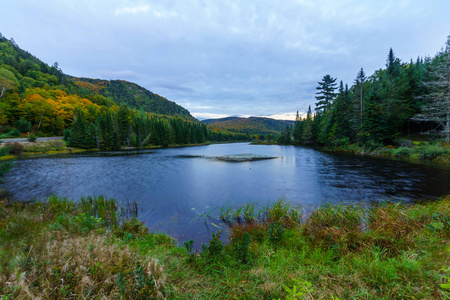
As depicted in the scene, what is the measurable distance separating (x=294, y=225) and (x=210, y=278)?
4.74m

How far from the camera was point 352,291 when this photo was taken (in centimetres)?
322

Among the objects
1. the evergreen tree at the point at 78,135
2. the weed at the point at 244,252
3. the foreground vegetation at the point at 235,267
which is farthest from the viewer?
the evergreen tree at the point at 78,135

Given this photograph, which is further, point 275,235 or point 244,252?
point 275,235

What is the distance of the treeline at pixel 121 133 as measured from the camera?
55.5 metres

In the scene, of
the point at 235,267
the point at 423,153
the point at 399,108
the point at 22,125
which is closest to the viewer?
the point at 235,267

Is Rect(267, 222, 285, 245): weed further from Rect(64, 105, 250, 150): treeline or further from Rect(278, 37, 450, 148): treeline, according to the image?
Rect(64, 105, 250, 150): treeline

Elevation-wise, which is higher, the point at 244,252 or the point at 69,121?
the point at 69,121

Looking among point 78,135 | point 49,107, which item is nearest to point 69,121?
point 49,107

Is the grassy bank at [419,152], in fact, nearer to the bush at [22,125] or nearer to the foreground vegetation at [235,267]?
the foreground vegetation at [235,267]

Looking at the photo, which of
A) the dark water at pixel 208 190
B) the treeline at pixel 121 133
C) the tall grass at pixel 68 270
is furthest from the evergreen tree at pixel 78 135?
the tall grass at pixel 68 270

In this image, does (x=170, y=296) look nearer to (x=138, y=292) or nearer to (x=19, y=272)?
(x=138, y=292)

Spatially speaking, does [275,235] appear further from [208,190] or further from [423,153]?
[423,153]

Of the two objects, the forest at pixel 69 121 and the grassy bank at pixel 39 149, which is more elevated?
the forest at pixel 69 121

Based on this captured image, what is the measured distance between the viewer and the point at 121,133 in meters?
71.9
